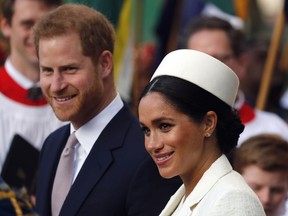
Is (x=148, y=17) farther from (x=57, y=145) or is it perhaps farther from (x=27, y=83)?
(x=57, y=145)

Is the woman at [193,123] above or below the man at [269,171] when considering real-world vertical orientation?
above

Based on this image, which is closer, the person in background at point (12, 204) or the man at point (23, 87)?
the person in background at point (12, 204)

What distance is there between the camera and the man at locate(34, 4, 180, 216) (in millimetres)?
4934

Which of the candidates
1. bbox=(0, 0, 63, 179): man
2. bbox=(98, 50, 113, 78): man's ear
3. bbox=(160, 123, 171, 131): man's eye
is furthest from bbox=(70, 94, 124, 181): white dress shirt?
bbox=(0, 0, 63, 179): man

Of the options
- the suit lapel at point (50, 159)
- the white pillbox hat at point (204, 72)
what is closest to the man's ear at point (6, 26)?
the suit lapel at point (50, 159)

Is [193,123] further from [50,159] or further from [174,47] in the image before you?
[174,47]

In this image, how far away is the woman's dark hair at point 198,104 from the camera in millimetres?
4242

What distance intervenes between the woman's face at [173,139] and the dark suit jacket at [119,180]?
507mm

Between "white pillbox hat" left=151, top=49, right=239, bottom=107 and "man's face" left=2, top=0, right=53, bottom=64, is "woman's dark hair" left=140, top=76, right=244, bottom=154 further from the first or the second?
"man's face" left=2, top=0, right=53, bottom=64

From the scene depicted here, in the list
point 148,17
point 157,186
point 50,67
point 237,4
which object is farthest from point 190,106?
point 148,17

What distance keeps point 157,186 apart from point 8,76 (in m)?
2.62

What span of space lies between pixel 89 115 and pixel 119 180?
41 centimetres

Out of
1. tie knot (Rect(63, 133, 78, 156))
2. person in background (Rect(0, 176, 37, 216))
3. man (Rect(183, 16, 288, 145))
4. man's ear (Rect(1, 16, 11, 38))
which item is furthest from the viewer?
man's ear (Rect(1, 16, 11, 38))

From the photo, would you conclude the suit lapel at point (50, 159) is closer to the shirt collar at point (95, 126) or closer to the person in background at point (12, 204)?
the shirt collar at point (95, 126)
